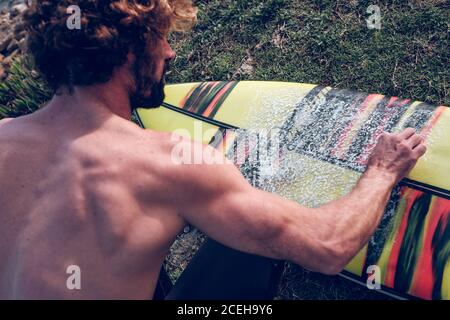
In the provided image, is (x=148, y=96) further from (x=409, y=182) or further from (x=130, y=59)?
(x=409, y=182)

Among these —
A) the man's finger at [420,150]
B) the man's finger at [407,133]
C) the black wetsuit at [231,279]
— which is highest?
the man's finger at [407,133]

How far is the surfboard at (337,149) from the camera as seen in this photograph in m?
2.26

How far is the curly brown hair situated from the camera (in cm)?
179

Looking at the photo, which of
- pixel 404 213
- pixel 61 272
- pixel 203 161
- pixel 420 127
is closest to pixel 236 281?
pixel 203 161

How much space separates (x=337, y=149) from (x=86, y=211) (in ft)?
4.45

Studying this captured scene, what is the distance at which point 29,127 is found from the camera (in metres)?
1.77

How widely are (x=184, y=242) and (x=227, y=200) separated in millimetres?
1311

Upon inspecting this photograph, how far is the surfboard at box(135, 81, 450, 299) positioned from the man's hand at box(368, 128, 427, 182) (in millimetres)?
87

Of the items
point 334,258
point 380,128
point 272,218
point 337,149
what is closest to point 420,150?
point 380,128

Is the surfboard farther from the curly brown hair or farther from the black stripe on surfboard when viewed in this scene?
the curly brown hair

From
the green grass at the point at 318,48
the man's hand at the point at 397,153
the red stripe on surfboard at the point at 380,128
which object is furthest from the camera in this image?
the green grass at the point at 318,48

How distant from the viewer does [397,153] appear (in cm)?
222

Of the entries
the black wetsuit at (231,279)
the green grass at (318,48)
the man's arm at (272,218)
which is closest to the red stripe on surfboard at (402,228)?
the man's arm at (272,218)

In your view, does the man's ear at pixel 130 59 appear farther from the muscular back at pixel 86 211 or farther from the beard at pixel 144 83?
the muscular back at pixel 86 211
